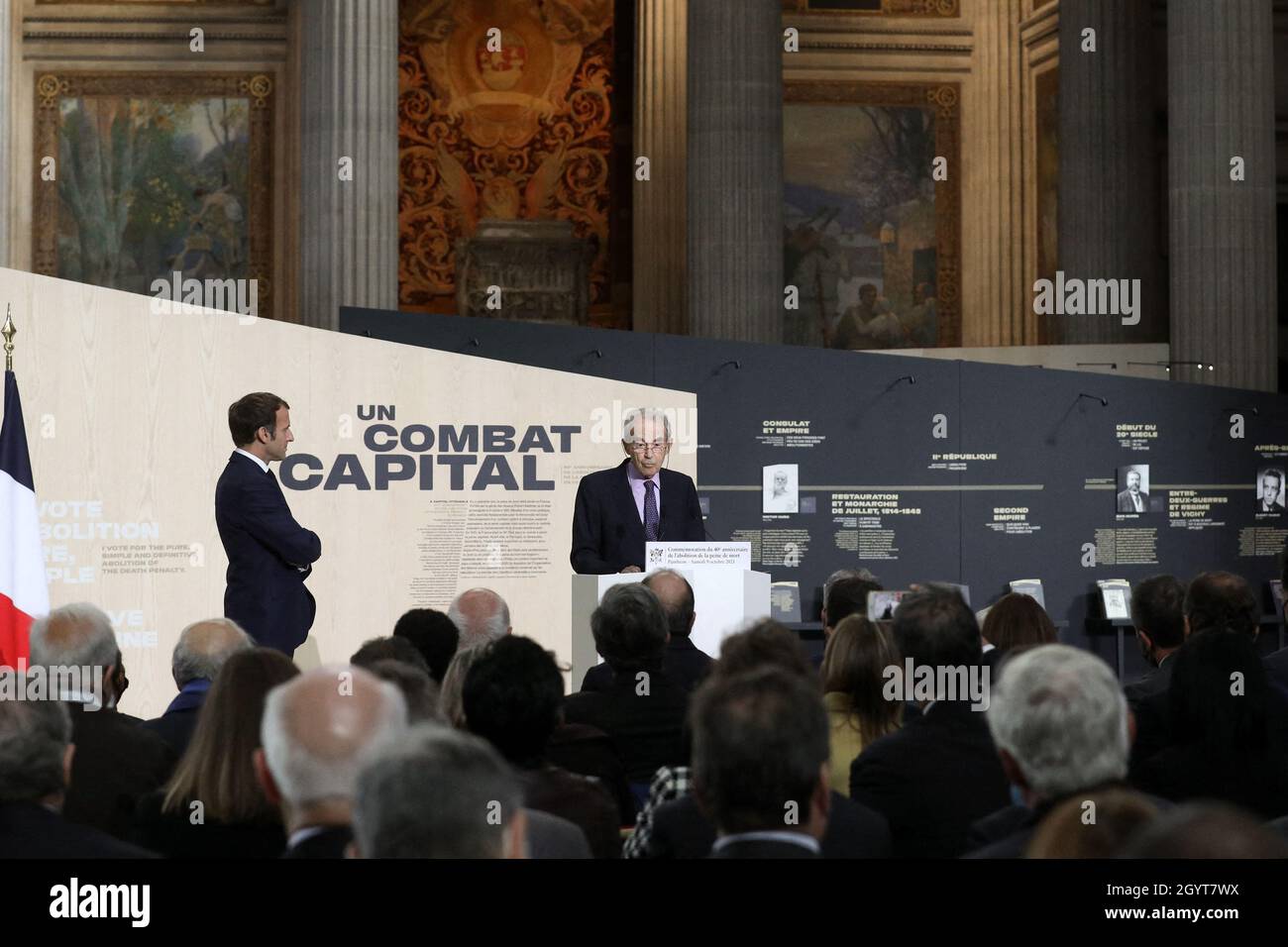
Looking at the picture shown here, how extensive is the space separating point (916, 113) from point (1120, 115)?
13.6 feet

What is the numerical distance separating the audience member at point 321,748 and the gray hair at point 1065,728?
50.3 inches

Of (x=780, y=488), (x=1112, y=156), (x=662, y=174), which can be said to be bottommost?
(x=780, y=488)

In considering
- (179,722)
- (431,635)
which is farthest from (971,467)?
(179,722)

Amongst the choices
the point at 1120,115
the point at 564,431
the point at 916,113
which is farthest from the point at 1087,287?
the point at 564,431

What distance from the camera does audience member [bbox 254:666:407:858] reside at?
3420 millimetres

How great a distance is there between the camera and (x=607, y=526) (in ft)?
32.9

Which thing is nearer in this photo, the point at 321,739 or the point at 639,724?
the point at 321,739

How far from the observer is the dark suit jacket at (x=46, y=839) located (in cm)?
360

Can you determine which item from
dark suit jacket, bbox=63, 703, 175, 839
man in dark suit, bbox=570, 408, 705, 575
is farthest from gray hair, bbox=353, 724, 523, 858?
man in dark suit, bbox=570, 408, 705, 575

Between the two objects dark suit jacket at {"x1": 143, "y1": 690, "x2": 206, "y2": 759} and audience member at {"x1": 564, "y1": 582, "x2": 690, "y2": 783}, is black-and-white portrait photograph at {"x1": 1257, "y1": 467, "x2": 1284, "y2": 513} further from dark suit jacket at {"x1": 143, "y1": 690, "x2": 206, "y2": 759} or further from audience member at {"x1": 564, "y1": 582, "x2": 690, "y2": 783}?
dark suit jacket at {"x1": 143, "y1": 690, "x2": 206, "y2": 759}

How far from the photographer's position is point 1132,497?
15969mm

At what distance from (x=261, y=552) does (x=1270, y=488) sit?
10.8 metres

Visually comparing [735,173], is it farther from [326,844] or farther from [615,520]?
[326,844]
